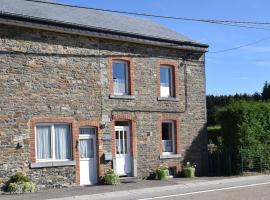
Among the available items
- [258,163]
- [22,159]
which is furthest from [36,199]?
[258,163]

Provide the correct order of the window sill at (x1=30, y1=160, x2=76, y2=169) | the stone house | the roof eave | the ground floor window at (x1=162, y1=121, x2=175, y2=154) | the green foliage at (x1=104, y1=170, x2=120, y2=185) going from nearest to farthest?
1. the roof eave
2. the stone house
3. the window sill at (x1=30, y1=160, x2=76, y2=169)
4. the green foliage at (x1=104, y1=170, x2=120, y2=185)
5. the ground floor window at (x1=162, y1=121, x2=175, y2=154)

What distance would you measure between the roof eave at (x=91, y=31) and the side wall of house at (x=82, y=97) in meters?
0.38

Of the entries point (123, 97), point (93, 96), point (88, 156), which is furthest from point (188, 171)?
point (93, 96)

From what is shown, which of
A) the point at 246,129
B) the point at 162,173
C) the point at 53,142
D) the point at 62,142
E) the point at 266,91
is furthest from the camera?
the point at 266,91

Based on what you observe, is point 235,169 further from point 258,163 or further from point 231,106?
point 231,106

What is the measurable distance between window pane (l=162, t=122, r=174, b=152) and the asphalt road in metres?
6.98

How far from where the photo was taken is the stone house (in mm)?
19938

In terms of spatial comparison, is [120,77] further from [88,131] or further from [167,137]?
[167,137]

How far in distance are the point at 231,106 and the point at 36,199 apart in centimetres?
1183

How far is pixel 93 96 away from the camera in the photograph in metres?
22.2

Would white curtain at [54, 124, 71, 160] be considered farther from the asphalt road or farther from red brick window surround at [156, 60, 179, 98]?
red brick window surround at [156, 60, 179, 98]

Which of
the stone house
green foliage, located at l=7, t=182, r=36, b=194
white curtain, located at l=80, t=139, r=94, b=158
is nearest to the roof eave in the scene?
the stone house

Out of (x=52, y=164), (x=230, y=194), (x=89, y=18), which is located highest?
(x=89, y=18)

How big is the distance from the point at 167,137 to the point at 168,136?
91 millimetres
